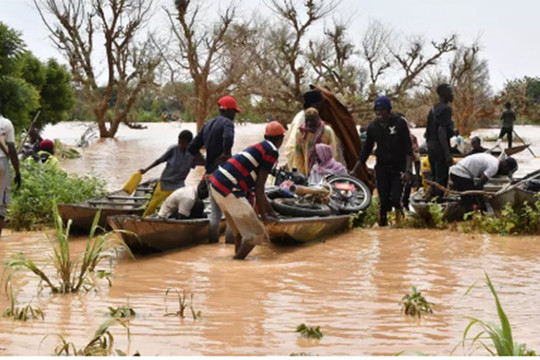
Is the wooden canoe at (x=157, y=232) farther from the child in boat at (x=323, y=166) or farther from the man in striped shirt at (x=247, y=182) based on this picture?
the child in boat at (x=323, y=166)

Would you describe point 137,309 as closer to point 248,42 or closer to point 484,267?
point 484,267

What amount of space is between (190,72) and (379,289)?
29.9 m

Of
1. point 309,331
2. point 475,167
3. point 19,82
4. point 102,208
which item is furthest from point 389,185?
point 19,82

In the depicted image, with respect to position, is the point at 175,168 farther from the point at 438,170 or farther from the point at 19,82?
the point at 19,82

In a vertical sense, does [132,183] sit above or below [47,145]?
below

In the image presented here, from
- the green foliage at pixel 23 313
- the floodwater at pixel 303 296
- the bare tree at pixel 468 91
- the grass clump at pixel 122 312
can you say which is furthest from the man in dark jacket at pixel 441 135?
the bare tree at pixel 468 91

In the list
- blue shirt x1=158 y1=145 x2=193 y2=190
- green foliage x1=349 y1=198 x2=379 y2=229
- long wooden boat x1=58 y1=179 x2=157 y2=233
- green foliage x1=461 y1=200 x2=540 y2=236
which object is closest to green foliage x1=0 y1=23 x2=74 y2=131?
long wooden boat x1=58 y1=179 x2=157 y2=233

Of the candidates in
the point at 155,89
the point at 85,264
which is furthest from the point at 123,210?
the point at 155,89

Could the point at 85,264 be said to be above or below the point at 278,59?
below

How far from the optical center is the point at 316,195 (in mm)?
11391

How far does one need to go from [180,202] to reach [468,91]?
31.9 m

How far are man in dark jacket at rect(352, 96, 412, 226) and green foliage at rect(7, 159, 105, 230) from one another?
3.99 metres

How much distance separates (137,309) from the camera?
22.0ft

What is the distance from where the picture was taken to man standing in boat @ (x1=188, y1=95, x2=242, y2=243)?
10.4 meters
